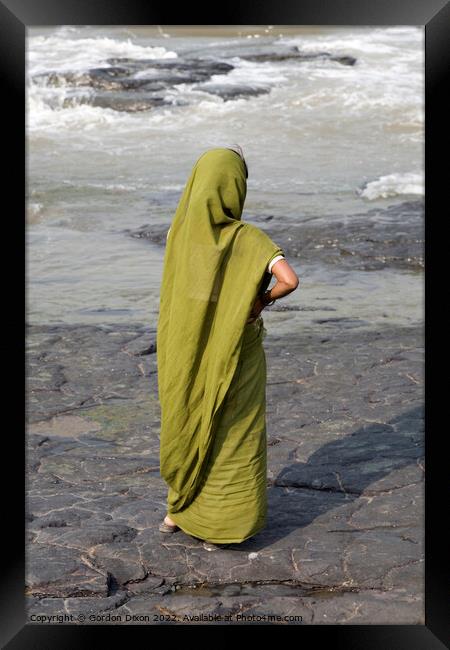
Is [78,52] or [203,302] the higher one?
[78,52]

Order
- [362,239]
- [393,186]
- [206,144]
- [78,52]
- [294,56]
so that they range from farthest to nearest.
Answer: [294,56], [78,52], [206,144], [393,186], [362,239]

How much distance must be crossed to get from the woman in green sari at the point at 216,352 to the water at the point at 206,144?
5.32m

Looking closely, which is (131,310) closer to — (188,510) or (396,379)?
(396,379)

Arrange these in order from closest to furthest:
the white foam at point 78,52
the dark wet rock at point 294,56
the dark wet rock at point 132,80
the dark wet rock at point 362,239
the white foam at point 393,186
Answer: the dark wet rock at point 362,239
the white foam at point 393,186
the dark wet rock at point 132,80
the white foam at point 78,52
the dark wet rock at point 294,56

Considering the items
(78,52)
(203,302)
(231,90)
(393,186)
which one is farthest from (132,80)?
(203,302)

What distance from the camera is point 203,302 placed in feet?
12.3

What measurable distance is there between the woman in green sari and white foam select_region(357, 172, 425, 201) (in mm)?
9543

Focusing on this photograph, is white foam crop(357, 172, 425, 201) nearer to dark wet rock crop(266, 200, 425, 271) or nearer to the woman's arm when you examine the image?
dark wet rock crop(266, 200, 425, 271)

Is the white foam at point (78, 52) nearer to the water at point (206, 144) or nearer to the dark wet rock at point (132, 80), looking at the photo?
the water at point (206, 144)

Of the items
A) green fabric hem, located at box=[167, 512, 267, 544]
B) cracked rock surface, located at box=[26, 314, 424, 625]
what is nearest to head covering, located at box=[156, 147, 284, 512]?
green fabric hem, located at box=[167, 512, 267, 544]

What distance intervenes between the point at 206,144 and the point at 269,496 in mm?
10963

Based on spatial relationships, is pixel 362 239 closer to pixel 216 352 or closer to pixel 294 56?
pixel 294 56

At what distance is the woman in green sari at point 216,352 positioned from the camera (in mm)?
3678

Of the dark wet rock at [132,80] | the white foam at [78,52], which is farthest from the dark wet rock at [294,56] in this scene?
the white foam at [78,52]
